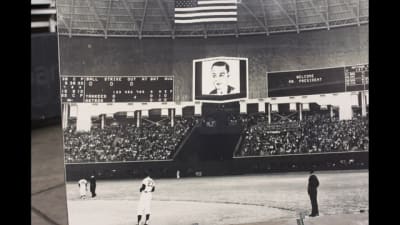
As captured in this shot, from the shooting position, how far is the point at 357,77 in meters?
0.99

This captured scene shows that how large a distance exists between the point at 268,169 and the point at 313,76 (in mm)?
266

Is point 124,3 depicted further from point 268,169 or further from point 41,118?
point 41,118

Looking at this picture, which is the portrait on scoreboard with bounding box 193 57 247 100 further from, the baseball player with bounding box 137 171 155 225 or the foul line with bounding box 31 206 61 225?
the foul line with bounding box 31 206 61 225

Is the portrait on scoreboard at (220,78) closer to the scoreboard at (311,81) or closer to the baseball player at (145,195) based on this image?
the scoreboard at (311,81)

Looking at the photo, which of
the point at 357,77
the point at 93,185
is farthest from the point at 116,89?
the point at 357,77

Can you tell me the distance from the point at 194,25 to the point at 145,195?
0.44 m

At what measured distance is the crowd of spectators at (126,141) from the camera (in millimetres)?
908

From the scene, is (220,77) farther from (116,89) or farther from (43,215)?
(43,215)

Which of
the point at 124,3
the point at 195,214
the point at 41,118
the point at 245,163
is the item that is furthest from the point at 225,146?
the point at 41,118

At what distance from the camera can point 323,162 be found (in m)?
0.98

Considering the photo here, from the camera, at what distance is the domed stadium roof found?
0.88m

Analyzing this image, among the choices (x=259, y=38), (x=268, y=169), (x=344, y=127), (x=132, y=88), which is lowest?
(x=268, y=169)

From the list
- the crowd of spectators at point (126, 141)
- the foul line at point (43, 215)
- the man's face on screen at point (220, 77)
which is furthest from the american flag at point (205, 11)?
the foul line at point (43, 215)

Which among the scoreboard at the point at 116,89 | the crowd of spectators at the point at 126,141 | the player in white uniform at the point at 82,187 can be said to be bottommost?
the player in white uniform at the point at 82,187
